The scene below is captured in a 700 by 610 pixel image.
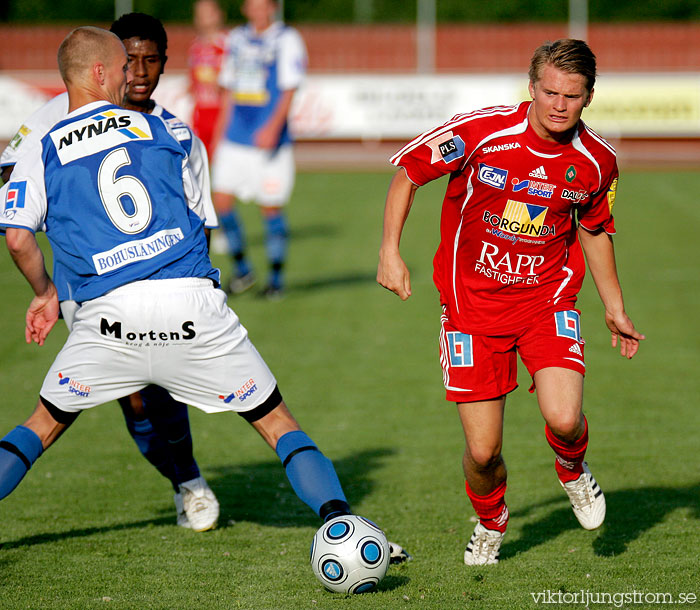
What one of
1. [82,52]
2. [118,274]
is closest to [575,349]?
[118,274]

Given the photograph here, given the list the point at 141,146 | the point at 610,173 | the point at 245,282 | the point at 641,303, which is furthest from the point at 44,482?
the point at 641,303

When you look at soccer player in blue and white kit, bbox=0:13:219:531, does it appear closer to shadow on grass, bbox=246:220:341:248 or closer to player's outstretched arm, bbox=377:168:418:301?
player's outstretched arm, bbox=377:168:418:301

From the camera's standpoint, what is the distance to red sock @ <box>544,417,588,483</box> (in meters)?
4.04

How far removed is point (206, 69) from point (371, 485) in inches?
337

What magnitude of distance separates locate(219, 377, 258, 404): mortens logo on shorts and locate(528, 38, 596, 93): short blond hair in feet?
5.10

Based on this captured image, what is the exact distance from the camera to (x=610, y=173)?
406 centimetres

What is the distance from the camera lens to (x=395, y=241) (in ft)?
12.9

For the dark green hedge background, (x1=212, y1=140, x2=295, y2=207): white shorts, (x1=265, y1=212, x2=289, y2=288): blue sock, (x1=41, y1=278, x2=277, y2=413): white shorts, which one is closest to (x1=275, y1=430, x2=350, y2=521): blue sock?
(x1=41, y1=278, x2=277, y2=413): white shorts

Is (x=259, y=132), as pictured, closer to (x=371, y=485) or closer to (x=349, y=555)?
(x=371, y=485)

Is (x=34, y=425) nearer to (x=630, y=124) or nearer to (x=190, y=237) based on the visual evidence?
(x=190, y=237)

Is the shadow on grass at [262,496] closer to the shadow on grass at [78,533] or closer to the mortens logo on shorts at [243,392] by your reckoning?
the shadow on grass at [78,533]

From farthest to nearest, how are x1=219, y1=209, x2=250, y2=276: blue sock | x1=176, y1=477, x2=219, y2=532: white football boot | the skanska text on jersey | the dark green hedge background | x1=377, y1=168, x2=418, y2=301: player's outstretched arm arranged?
the dark green hedge background < x1=219, y1=209, x2=250, y2=276: blue sock < x1=176, y1=477, x2=219, y2=532: white football boot < x1=377, y1=168, x2=418, y2=301: player's outstretched arm < the skanska text on jersey

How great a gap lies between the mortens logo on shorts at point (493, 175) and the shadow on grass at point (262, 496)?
1750mm

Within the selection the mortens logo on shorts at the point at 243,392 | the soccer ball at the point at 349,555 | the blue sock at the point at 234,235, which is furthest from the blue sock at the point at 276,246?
the soccer ball at the point at 349,555
